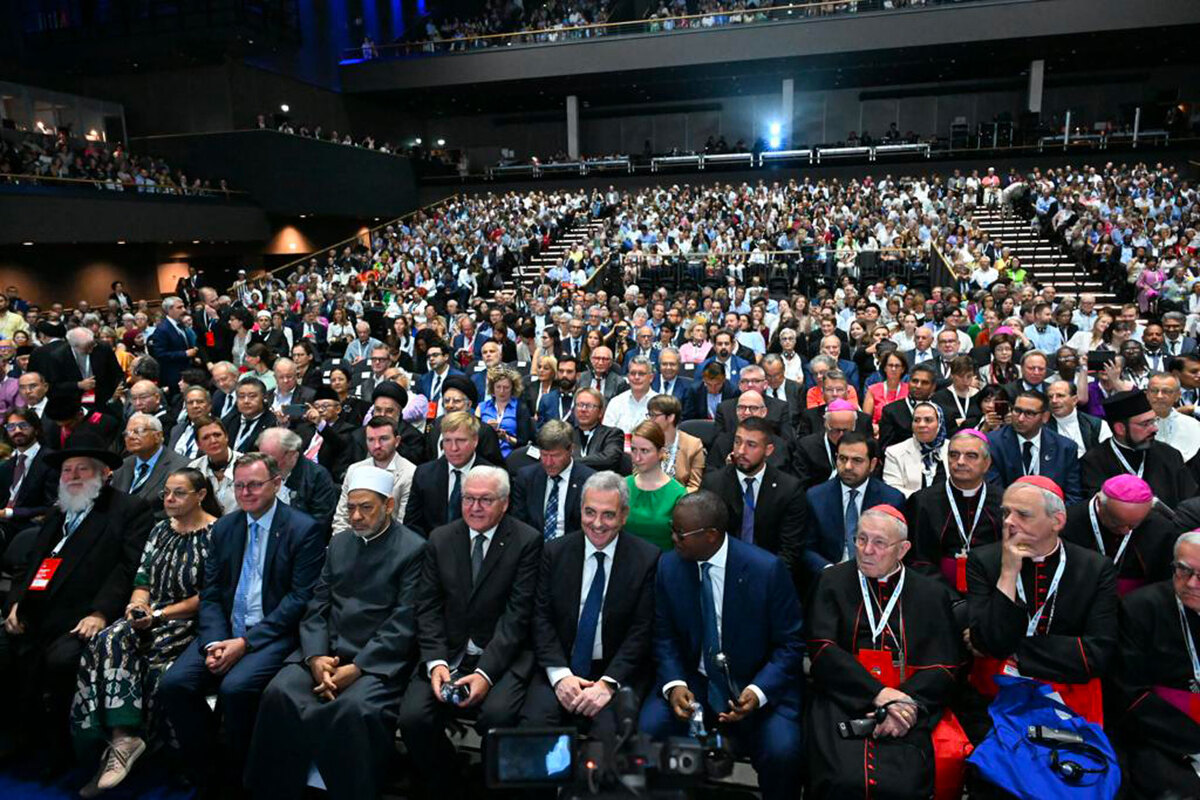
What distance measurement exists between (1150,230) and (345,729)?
16.7 metres

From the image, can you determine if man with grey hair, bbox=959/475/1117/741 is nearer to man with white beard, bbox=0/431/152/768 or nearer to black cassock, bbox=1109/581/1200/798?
black cassock, bbox=1109/581/1200/798

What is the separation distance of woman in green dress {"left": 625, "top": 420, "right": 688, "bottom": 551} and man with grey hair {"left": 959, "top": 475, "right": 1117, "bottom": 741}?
4.66ft

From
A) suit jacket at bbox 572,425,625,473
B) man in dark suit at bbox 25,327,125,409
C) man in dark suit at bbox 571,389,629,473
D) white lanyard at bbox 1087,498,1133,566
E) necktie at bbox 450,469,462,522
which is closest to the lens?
white lanyard at bbox 1087,498,1133,566

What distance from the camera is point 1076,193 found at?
1658 cm

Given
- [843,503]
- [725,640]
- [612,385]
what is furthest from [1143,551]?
[612,385]

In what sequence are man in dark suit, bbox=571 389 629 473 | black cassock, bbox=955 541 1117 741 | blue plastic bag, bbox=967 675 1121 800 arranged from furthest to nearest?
man in dark suit, bbox=571 389 629 473, black cassock, bbox=955 541 1117 741, blue plastic bag, bbox=967 675 1121 800

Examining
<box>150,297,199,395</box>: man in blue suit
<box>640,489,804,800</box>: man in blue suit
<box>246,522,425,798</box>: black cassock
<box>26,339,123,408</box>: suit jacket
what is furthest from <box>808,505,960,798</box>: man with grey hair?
<box>150,297,199,395</box>: man in blue suit

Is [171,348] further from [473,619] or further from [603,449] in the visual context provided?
[473,619]

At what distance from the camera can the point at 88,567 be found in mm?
3793

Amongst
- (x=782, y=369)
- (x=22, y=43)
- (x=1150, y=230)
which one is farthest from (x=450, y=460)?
(x=22, y=43)

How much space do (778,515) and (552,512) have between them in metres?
1.24

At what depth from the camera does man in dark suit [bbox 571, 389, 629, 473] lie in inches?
194

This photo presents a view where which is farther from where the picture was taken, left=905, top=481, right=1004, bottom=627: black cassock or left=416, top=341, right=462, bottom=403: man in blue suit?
left=416, top=341, right=462, bottom=403: man in blue suit

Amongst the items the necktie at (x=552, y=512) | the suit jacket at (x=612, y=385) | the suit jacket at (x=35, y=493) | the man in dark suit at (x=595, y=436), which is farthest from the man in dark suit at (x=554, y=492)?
the suit jacket at (x=35, y=493)
